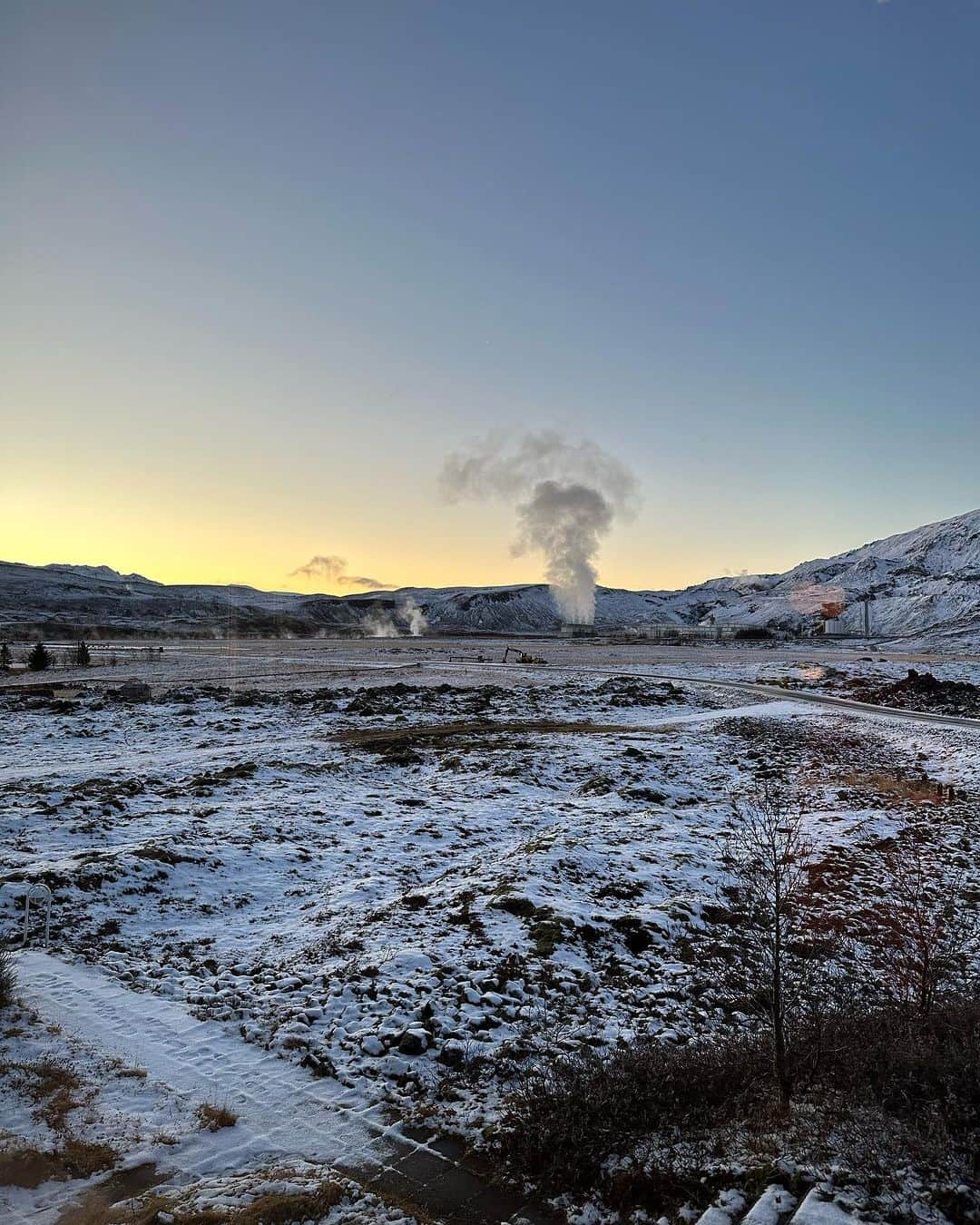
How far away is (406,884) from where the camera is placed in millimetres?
16125

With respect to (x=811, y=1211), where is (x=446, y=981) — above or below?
below

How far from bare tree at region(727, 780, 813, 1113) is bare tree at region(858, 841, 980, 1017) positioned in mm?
1349

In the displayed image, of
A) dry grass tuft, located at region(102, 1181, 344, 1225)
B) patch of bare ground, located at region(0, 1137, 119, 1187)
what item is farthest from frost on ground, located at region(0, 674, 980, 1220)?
dry grass tuft, located at region(102, 1181, 344, 1225)

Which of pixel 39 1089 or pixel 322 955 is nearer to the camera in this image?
pixel 39 1089

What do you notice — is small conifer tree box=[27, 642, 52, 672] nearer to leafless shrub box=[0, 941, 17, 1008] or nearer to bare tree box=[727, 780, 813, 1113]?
leafless shrub box=[0, 941, 17, 1008]

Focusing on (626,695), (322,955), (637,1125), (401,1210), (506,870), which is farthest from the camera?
(626,695)

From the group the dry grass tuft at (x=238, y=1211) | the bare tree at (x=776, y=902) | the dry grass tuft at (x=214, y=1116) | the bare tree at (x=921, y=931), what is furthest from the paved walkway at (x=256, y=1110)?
the bare tree at (x=921, y=931)

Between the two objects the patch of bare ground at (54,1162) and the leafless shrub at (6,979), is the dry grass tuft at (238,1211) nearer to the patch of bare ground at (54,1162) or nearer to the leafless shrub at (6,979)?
the patch of bare ground at (54,1162)

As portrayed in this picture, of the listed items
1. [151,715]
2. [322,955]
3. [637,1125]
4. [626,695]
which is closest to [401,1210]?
[637,1125]

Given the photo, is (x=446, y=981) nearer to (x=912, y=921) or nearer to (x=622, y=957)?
(x=622, y=957)

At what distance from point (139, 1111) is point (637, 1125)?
18.2 feet

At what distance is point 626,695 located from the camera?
51406 millimetres

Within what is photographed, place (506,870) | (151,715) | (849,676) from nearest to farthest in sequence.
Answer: (506,870) < (151,715) < (849,676)

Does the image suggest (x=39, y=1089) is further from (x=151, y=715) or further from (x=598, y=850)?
(x=151, y=715)
